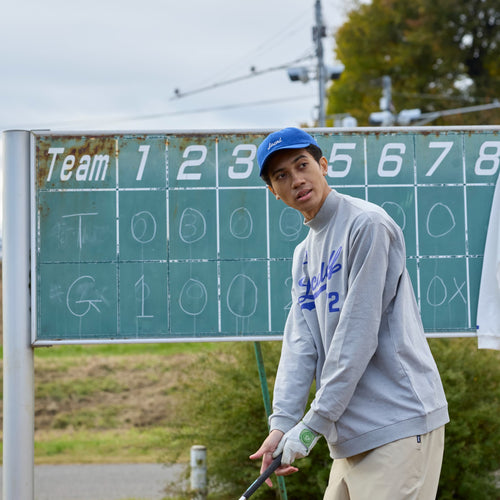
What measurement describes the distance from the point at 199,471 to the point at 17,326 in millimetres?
2481

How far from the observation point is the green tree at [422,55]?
3098 cm

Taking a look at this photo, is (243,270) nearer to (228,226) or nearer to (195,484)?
(228,226)

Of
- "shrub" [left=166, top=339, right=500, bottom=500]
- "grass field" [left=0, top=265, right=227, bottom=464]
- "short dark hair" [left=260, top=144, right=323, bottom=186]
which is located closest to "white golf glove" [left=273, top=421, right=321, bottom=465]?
"short dark hair" [left=260, top=144, right=323, bottom=186]

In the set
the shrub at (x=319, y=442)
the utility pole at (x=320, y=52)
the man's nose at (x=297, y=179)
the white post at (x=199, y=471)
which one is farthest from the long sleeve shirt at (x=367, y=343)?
the utility pole at (x=320, y=52)

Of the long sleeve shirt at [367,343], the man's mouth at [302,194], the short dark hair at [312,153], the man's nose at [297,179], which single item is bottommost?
the long sleeve shirt at [367,343]

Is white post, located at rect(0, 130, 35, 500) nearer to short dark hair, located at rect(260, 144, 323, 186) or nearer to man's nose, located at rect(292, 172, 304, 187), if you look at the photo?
short dark hair, located at rect(260, 144, 323, 186)

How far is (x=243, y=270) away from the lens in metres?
5.42

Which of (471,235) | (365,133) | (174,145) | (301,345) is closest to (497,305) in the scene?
(471,235)

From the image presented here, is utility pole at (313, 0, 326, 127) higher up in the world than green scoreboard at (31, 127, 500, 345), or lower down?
higher up

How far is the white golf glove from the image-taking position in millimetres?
2729

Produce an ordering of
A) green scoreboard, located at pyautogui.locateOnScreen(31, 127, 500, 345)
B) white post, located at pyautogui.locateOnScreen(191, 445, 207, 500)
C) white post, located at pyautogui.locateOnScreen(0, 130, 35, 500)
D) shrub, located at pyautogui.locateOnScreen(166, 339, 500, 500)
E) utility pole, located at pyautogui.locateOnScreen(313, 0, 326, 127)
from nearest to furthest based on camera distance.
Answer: white post, located at pyautogui.locateOnScreen(0, 130, 35, 500)
green scoreboard, located at pyautogui.locateOnScreen(31, 127, 500, 345)
shrub, located at pyautogui.locateOnScreen(166, 339, 500, 500)
white post, located at pyautogui.locateOnScreen(191, 445, 207, 500)
utility pole, located at pyautogui.locateOnScreen(313, 0, 326, 127)

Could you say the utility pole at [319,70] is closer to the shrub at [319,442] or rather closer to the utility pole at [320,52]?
the utility pole at [320,52]

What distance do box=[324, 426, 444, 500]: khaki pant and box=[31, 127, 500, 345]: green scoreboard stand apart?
256 cm

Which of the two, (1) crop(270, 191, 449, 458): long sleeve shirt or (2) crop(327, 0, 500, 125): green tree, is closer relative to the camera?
(1) crop(270, 191, 449, 458): long sleeve shirt
